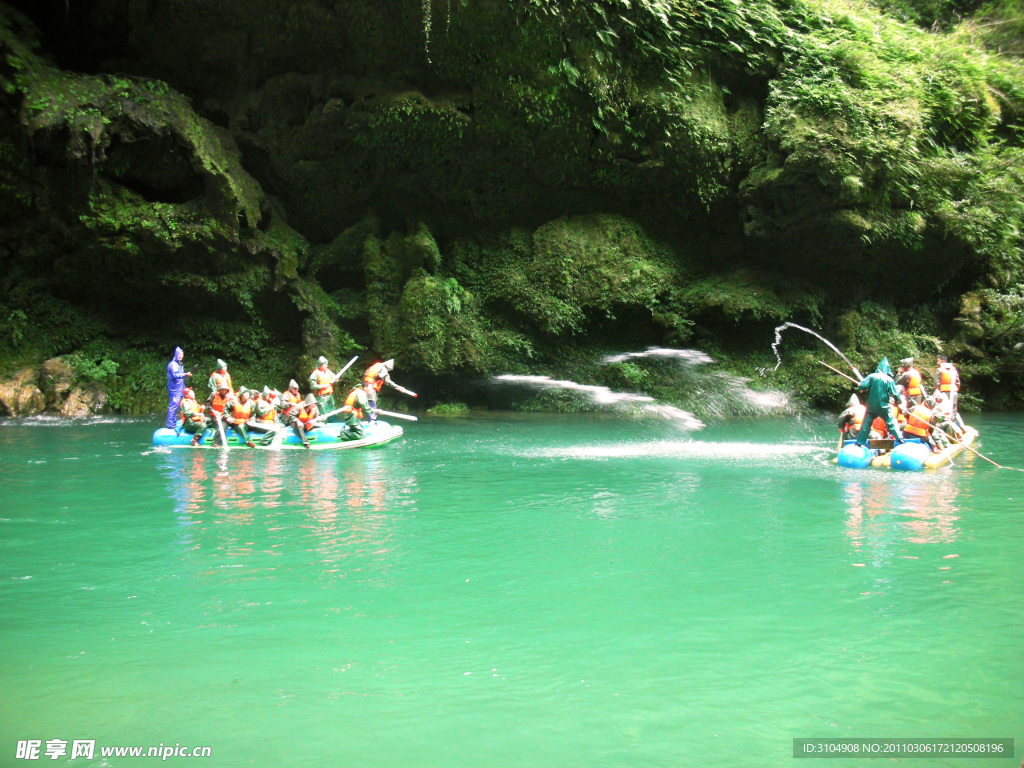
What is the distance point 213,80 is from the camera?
2109 centimetres

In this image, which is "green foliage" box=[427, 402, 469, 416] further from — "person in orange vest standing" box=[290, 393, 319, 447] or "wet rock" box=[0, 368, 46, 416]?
"wet rock" box=[0, 368, 46, 416]

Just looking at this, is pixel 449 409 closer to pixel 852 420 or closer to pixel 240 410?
pixel 240 410

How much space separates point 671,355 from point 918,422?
1109cm

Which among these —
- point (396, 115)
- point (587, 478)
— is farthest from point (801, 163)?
point (587, 478)

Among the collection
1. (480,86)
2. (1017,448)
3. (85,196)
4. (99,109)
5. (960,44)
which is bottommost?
(1017,448)

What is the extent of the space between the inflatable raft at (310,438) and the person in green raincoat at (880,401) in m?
8.86

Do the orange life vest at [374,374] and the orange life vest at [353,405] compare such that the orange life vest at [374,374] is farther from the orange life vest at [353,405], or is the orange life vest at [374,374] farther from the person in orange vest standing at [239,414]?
the person in orange vest standing at [239,414]

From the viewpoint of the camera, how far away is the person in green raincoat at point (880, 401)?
11805 mm

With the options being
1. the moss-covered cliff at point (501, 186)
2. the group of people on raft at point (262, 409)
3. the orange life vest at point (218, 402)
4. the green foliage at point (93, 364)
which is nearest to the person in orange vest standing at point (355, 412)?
the group of people on raft at point (262, 409)

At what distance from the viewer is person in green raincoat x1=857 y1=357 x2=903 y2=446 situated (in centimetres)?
1180

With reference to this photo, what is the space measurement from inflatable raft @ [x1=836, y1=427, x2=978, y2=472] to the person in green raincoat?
183mm

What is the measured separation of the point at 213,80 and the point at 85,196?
17.4ft

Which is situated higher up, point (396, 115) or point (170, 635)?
point (396, 115)

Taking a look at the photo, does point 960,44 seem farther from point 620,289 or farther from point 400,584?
point 400,584
